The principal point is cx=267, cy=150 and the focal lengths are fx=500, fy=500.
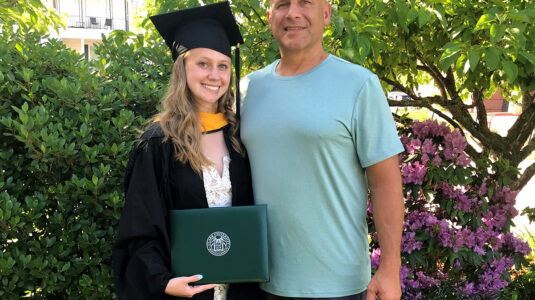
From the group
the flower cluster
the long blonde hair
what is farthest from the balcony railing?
the long blonde hair

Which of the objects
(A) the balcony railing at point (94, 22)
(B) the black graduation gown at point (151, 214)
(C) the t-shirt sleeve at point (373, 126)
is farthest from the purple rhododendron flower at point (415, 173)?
(A) the balcony railing at point (94, 22)

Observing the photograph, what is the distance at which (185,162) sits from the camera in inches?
75.7

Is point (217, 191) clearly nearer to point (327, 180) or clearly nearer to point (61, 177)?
point (327, 180)

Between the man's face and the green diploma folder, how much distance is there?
699 millimetres

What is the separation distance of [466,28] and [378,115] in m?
1.36

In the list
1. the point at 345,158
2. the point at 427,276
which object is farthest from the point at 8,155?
the point at 427,276

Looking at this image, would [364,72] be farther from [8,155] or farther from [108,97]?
[8,155]

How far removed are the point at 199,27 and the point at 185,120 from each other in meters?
0.41

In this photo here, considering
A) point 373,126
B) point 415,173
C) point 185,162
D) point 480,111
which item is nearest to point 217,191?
point 185,162

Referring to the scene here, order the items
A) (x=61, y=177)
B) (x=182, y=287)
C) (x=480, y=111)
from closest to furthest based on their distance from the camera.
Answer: (x=182, y=287), (x=61, y=177), (x=480, y=111)

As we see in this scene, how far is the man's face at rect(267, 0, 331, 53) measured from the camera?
6.72 feet

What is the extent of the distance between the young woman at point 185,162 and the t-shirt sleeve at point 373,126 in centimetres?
50

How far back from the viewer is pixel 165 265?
186 cm

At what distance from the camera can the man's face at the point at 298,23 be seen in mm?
2047
